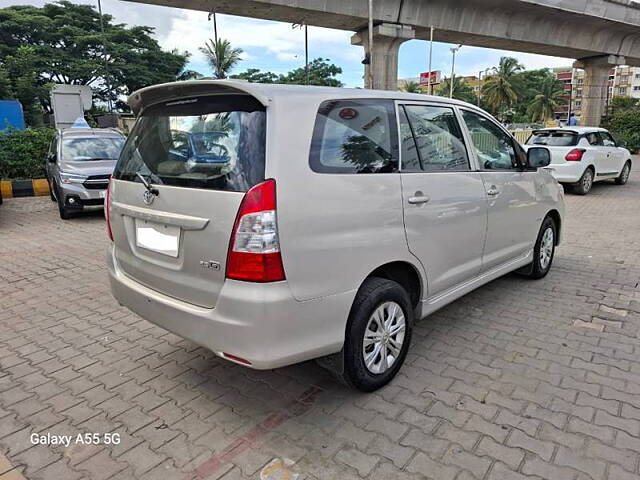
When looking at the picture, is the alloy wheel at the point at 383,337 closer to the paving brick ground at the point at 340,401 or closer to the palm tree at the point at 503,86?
the paving brick ground at the point at 340,401

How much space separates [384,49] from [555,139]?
26.4 feet

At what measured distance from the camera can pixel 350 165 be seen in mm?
2600

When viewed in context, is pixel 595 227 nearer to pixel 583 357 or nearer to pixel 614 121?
pixel 583 357

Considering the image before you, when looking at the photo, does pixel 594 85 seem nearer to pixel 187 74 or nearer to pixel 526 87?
pixel 187 74

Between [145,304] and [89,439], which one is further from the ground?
[145,304]

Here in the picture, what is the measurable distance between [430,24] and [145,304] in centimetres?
1728

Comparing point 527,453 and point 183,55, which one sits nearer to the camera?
point 527,453

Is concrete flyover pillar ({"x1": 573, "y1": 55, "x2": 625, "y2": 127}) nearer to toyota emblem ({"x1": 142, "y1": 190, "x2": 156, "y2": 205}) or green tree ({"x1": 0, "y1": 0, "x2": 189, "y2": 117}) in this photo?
toyota emblem ({"x1": 142, "y1": 190, "x2": 156, "y2": 205})

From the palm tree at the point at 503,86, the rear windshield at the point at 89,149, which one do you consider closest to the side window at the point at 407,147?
the rear windshield at the point at 89,149

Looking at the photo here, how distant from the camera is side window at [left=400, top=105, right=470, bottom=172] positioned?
3125 mm

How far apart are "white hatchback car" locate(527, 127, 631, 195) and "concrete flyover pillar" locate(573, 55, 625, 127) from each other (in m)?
16.4

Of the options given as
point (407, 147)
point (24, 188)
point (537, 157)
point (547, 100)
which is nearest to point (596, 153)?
point (537, 157)

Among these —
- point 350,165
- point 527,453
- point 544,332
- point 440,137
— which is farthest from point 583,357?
point 350,165

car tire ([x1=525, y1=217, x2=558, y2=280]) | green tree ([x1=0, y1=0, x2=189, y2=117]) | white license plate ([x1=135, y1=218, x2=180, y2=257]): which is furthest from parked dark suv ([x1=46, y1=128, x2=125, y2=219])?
green tree ([x1=0, y1=0, x2=189, y2=117])
